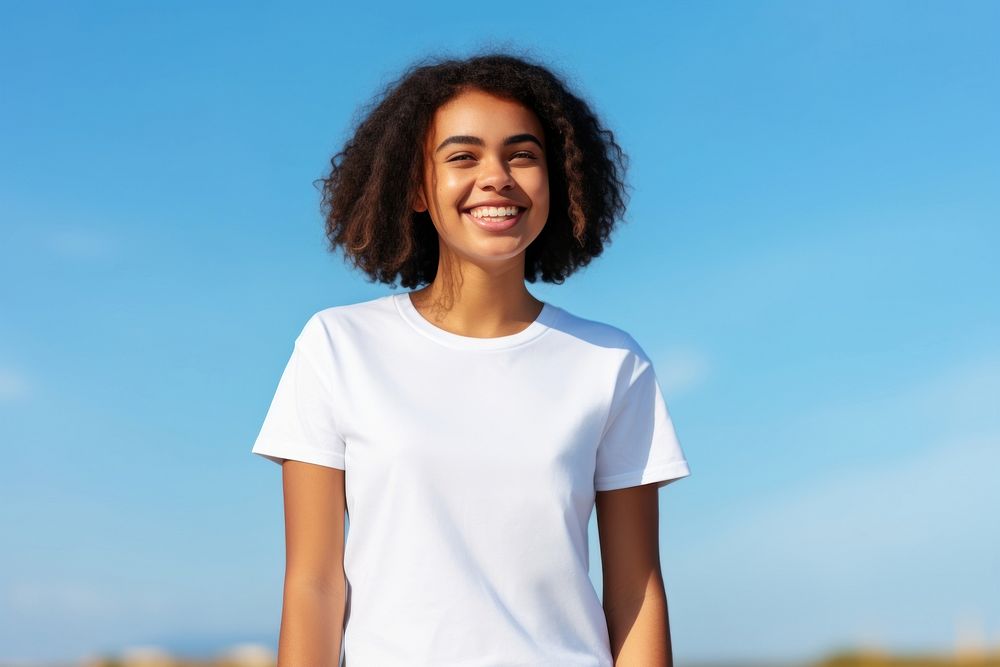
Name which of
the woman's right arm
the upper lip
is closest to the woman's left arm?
the woman's right arm

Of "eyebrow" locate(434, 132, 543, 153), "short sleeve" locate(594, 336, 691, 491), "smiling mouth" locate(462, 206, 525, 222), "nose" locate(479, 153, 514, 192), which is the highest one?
"eyebrow" locate(434, 132, 543, 153)

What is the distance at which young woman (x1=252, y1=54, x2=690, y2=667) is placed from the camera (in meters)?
2.85

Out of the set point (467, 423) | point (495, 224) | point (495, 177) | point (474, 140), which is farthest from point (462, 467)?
point (474, 140)

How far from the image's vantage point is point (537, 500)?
291 centimetres

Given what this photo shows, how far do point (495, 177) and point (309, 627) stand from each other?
4.03ft

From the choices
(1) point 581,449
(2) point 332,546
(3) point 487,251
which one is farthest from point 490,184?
(2) point 332,546

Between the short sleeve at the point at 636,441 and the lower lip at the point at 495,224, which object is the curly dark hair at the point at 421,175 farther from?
the short sleeve at the point at 636,441

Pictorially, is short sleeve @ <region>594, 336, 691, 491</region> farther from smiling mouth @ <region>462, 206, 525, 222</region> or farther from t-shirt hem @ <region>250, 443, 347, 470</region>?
t-shirt hem @ <region>250, 443, 347, 470</region>

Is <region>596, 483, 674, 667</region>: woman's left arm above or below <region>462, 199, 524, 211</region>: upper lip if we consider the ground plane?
below

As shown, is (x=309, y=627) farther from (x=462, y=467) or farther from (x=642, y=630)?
(x=642, y=630)

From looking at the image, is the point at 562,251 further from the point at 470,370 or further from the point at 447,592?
the point at 447,592

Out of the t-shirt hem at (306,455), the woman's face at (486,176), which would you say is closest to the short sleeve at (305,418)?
the t-shirt hem at (306,455)

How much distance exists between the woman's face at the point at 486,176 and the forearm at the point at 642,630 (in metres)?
0.99

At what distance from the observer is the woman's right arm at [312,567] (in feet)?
9.45
